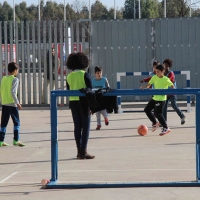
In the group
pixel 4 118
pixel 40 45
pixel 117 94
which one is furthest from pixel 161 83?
pixel 40 45

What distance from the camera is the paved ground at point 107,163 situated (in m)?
7.75

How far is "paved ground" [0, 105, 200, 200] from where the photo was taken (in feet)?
25.4

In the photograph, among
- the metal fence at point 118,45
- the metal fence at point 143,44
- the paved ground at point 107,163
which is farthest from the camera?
the metal fence at point 143,44

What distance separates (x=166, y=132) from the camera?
13.2 meters

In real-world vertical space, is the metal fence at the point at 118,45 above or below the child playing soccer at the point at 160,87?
above

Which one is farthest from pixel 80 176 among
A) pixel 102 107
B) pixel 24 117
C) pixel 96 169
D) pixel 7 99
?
pixel 24 117

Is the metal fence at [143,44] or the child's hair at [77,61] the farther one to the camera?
the metal fence at [143,44]

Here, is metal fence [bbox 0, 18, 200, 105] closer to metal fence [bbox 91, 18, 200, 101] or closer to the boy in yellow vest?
metal fence [bbox 91, 18, 200, 101]

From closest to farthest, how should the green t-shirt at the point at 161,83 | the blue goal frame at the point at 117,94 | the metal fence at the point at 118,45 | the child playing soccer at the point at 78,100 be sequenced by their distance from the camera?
the blue goal frame at the point at 117,94
the child playing soccer at the point at 78,100
the green t-shirt at the point at 161,83
the metal fence at the point at 118,45

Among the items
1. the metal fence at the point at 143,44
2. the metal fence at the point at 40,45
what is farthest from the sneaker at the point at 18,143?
the metal fence at the point at 143,44

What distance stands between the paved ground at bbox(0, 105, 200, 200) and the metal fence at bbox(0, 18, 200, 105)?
559cm

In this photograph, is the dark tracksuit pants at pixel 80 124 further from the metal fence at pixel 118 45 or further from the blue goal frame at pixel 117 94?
the metal fence at pixel 118 45

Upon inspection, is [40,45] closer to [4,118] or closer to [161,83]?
[161,83]

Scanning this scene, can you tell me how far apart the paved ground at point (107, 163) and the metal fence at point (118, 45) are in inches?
220
